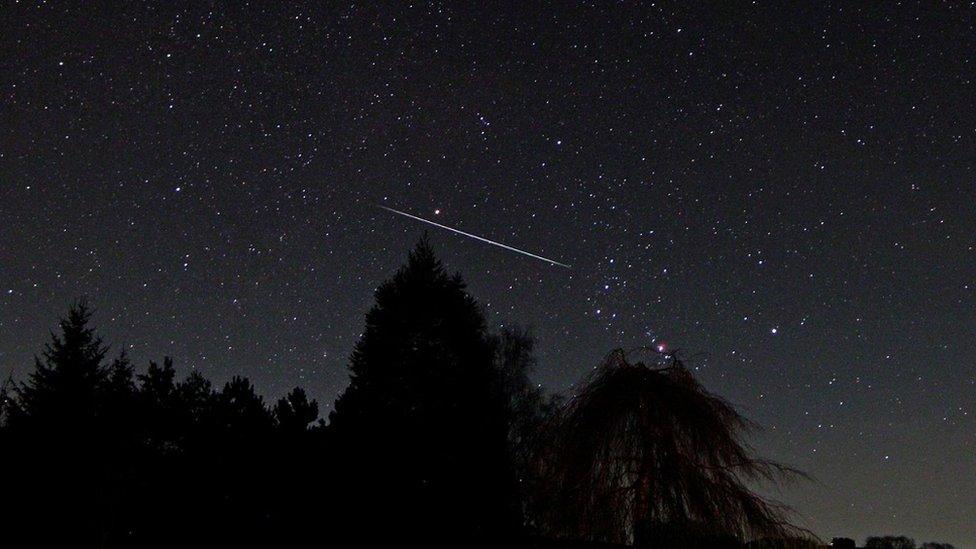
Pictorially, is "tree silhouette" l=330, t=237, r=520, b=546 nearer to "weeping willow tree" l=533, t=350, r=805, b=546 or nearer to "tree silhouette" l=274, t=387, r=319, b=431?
"tree silhouette" l=274, t=387, r=319, b=431

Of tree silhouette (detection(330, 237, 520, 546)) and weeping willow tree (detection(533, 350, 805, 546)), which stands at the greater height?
tree silhouette (detection(330, 237, 520, 546))

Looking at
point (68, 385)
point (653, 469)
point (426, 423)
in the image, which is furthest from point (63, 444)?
point (653, 469)

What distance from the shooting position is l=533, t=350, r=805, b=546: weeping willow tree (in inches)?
267

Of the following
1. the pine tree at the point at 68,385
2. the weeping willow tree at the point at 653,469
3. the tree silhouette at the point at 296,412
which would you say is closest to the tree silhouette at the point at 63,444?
the pine tree at the point at 68,385

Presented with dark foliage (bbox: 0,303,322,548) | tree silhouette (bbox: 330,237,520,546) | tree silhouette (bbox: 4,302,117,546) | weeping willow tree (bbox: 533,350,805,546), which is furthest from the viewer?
tree silhouette (bbox: 4,302,117,546)

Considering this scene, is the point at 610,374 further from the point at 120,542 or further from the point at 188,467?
the point at 120,542

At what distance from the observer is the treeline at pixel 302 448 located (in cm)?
1877

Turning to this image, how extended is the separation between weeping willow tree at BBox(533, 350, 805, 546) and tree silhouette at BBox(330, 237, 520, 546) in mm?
10282

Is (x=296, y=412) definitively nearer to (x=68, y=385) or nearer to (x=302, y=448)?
(x=302, y=448)

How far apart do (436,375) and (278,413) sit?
4.84 metres

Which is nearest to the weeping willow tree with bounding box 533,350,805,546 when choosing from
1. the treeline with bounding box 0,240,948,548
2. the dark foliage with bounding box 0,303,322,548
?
the treeline with bounding box 0,240,948,548

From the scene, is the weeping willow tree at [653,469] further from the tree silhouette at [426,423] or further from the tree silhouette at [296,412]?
the tree silhouette at [296,412]

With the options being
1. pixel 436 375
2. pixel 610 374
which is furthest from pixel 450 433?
pixel 610 374

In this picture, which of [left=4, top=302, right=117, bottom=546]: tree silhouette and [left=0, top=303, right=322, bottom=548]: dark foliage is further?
[left=4, top=302, right=117, bottom=546]: tree silhouette
